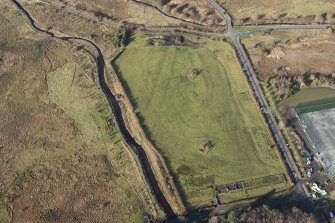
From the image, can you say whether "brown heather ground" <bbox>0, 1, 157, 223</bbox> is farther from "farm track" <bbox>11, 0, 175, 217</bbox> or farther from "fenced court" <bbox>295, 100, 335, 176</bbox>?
"fenced court" <bbox>295, 100, 335, 176</bbox>

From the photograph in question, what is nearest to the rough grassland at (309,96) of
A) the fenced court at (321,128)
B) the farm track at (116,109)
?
the fenced court at (321,128)

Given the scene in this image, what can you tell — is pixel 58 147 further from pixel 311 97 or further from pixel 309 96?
pixel 311 97

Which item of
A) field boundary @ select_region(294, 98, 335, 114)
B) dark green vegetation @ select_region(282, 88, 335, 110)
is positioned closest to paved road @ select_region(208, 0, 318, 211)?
dark green vegetation @ select_region(282, 88, 335, 110)

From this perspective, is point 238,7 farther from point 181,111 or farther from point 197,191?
point 197,191

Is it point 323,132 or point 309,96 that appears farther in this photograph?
point 309,96

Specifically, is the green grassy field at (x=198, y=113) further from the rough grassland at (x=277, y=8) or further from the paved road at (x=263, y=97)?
the rough grassland at (x=277, y=8)

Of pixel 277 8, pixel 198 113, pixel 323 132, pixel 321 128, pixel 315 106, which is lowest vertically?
pixel 198 113

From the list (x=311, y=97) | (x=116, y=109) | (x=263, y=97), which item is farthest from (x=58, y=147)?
(x=311, y=97)

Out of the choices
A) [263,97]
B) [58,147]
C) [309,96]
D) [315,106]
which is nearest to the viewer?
[58,147]
